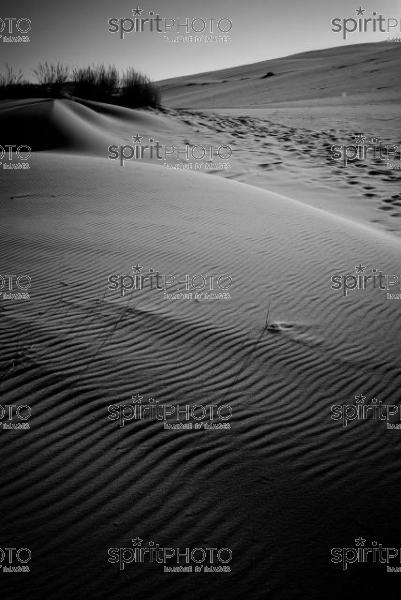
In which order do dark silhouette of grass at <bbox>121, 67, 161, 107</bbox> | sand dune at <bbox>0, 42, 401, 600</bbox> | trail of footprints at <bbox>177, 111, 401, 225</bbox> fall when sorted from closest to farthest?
sand dune at <bbox>0, 42, 401, 600</bbox> < trail of footprints at <bbox>177, 111, 401, 225</bbox> < dark silhouette of grass at <bbox>121, 67, 161, 107</bbox>

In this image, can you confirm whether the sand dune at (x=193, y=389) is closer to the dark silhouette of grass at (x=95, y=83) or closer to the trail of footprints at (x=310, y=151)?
the trail of footprints at (x=310, y=151)

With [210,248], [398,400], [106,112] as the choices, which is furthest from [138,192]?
[106,112]

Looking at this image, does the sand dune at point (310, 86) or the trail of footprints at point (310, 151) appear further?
the sand dune at point (310, 86)

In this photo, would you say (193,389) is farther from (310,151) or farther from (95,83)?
(95,83)

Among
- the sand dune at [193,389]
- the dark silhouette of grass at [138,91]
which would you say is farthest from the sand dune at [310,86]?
the sand dune at [193,389]

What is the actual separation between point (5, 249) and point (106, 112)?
1362 centimetres

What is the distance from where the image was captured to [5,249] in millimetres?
5836

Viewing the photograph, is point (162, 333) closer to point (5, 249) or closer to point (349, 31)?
point (5, 249)

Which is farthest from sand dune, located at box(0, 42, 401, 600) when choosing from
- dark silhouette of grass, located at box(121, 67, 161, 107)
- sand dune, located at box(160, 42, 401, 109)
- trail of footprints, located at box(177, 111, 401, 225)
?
sand dune, located at box(160, 42, 401, 109)

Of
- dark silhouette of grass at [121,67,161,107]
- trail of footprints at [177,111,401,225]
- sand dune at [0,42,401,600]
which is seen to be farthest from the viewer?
dark silhouette of grass at [121,67,161,107]

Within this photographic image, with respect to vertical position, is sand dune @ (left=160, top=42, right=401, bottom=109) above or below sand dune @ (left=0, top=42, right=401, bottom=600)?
above

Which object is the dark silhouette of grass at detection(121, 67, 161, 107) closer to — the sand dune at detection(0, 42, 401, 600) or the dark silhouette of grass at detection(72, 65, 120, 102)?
the dark silhouette of grass at detection(72, 65, 120, 102)

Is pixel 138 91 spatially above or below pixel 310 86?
below

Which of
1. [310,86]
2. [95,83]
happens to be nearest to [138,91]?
[95,83]
